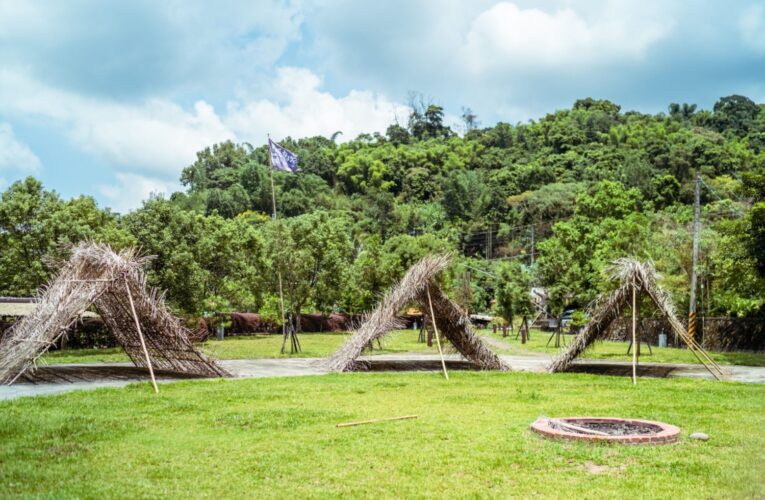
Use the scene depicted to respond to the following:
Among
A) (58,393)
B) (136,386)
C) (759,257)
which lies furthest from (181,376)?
(759,257)

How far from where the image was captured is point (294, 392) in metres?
14.8

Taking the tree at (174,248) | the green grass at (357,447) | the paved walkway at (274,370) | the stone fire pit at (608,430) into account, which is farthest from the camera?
the tree at (174,248)

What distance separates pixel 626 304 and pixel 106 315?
14194 millimetres

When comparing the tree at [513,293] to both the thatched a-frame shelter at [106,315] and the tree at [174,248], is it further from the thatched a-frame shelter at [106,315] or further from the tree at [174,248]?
the thatched a-frame shelter at [106,315]

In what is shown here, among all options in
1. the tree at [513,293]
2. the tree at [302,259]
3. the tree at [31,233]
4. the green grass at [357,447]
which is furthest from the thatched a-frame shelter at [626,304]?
the tree at [513,293]

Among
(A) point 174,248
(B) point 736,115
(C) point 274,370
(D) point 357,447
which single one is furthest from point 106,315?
(B) point 736,115

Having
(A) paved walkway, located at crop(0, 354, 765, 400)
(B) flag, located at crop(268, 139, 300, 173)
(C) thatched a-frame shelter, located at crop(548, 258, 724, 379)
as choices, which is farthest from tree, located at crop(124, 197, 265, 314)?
(C) thatched a-frame shelter, located at crop(548, 258, 724, 379)

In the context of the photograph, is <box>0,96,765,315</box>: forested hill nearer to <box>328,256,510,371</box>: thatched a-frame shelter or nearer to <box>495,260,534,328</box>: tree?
<box>495,260,534,328</box>: tree

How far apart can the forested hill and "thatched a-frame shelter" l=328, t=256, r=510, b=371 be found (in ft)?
32.1

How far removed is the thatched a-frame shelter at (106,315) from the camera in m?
15.1

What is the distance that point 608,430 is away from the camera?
9.88 metres

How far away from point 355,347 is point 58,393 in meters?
7.97

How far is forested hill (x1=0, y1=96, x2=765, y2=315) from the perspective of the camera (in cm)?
3238

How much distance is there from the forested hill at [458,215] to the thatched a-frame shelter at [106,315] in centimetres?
487
